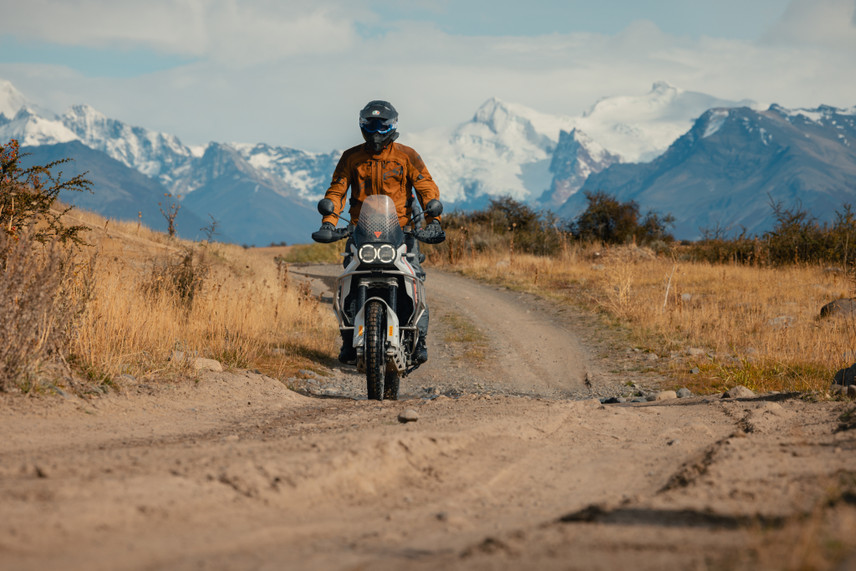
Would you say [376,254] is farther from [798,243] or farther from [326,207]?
[798,243]

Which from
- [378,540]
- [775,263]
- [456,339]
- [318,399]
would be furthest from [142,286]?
[775,263]

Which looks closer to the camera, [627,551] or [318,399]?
[627,551]

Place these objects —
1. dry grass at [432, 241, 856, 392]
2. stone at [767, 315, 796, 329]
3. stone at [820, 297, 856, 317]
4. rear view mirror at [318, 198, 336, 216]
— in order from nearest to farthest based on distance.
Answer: rear view mirror at [318, 198, 336, 216]
dry grass at [432, 241, 856, 392]
stone at [767, 315, 796, 329]
stone at [820, 297, 856, 317]

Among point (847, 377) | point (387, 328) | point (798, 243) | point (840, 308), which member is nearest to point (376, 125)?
point (387, 328)

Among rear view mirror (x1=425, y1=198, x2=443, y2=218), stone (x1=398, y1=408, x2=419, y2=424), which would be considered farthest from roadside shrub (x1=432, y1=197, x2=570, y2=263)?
stone (x1=398, y1=408, x2=419, y2=424)

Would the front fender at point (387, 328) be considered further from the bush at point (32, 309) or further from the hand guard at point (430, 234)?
the bush at point (32, 309)

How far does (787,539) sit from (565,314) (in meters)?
13.4

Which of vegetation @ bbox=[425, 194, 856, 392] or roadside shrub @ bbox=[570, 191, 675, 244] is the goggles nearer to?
vegetation @ bbox=[425, 194, 856, 392]

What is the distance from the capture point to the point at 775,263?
73.0ft

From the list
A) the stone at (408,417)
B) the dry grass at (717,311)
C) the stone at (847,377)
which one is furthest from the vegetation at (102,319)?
the stone at (847,377)

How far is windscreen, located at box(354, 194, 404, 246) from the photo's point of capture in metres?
7.46

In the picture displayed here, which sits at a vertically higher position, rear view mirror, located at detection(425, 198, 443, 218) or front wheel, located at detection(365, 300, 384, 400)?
rear view mirror, located at detection(425, 198, 443, 218)

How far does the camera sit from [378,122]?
7.96 meters

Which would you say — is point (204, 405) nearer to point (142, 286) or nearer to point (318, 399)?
point (318, 399)
